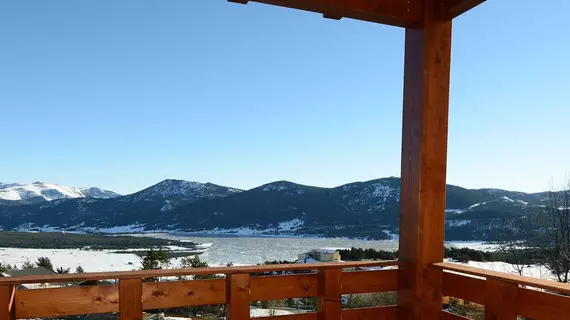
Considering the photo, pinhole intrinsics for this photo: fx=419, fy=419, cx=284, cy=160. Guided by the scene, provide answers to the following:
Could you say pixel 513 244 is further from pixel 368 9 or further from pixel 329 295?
pixel 368 9

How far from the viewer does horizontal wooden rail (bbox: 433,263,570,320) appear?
155cm

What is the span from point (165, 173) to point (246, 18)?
5405 centimetres

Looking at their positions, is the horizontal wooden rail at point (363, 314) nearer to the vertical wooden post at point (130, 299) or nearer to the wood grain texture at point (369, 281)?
the wood grain texture at point (369, 281)

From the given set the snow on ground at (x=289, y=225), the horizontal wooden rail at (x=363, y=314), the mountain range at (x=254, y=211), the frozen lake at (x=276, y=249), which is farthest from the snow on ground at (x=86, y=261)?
the horizontal wooden rail at (x=363, y=314)

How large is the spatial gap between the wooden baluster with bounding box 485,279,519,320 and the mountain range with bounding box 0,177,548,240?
1540 centimetres

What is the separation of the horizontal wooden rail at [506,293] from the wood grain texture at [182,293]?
112 cm

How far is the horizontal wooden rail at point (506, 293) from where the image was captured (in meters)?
1.55

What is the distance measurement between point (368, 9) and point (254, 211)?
32.2 m

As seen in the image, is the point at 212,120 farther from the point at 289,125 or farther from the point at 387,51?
the point at 387,51

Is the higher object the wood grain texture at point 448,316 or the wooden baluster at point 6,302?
the wooden baluster at point 6,302

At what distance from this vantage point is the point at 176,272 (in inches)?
72.6

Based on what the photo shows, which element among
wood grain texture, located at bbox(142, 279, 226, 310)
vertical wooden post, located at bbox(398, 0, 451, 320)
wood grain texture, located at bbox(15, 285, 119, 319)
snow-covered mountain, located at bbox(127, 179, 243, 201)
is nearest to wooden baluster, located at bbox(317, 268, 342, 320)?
vertical wooden post, located at bbox(398, 0, 451, 320)

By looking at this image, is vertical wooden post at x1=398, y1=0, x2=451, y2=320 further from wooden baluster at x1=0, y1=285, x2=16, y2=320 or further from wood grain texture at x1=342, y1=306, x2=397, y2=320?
wooden baluster at x1=0, y1=285, x2=16, y2=320

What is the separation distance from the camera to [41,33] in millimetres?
9188
